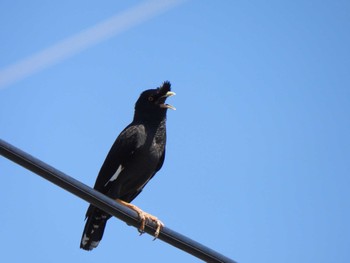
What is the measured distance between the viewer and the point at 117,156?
277 inches

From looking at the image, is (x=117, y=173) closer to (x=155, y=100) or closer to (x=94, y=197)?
(x=155, y=100)

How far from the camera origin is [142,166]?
23.2 ft

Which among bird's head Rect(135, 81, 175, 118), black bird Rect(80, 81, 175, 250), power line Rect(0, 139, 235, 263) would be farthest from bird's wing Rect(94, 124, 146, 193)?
power line Rect(0, 139, 235, 263)

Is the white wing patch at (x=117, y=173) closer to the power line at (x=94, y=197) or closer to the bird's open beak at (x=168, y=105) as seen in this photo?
the bird's open beak at (x=168, y=105)

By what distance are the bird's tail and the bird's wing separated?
302 mm

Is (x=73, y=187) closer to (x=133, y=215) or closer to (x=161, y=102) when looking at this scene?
(x=133, y=215)

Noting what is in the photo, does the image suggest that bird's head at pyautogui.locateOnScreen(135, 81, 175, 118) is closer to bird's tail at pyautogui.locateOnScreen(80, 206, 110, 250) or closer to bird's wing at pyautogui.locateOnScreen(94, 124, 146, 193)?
bird's wing at pyautogui.locateOnScreen(94, 124, 146, 193)

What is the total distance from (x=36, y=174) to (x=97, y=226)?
3306 millimetres

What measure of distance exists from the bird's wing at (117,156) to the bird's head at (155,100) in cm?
57

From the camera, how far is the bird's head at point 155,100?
7695 millimetres

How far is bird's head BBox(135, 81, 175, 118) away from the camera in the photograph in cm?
770

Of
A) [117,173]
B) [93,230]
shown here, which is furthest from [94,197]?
[93,230]

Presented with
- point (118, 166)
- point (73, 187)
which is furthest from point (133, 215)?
point (118, 166)

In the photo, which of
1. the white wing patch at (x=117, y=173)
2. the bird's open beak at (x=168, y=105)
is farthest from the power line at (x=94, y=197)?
the bird's open beak at (x=168, y=105)
